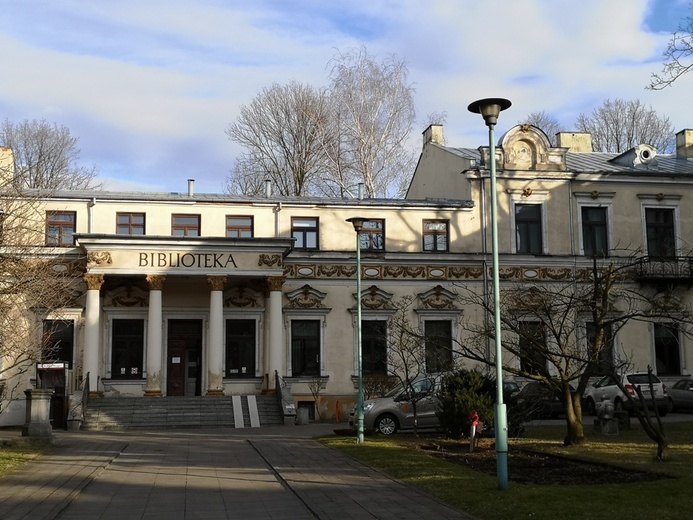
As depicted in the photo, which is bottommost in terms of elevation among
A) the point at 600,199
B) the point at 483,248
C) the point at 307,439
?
the point at 307,439

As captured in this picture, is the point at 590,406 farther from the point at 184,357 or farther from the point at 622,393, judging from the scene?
the point at 184,357

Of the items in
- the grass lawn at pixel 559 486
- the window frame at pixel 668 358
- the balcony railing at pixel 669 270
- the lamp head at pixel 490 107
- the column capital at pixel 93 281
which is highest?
the lamp head at pixel 490 107

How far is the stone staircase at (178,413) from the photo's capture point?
1164 inches

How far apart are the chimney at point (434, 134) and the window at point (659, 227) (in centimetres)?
1127

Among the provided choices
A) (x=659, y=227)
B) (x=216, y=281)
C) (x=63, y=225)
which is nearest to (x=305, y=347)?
(x=216, y=281)

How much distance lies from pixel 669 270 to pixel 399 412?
17.7 meters

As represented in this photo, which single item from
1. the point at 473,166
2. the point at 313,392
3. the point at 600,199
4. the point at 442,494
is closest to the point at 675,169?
the point at 600,199

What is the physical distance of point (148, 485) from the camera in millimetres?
14758

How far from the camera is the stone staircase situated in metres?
29.6

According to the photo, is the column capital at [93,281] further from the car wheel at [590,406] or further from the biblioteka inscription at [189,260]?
the car wheel at [590,406]

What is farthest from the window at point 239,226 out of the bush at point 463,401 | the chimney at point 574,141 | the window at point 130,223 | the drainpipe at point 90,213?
the chimney at point 574,141

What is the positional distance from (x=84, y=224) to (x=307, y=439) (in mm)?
15454

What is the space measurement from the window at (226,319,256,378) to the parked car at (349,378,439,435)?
1069 cm

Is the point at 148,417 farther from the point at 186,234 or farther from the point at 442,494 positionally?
the point at 442,494
